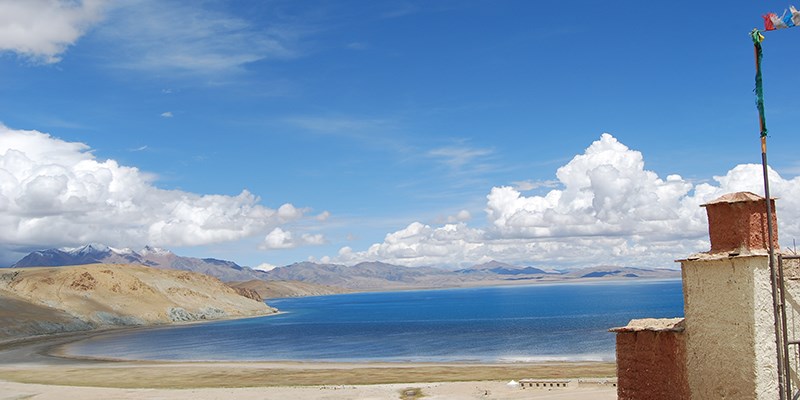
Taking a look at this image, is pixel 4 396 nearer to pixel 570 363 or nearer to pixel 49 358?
→ pixel 49 358

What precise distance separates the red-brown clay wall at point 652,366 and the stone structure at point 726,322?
34mm

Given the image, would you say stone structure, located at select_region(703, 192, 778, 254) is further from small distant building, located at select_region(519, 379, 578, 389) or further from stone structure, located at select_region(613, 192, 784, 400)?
small distant building, located at select_region(519, 379, 578, 389)

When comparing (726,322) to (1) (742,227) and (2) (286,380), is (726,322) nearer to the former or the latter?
(1) (742,227)

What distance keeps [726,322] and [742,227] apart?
9.75ft

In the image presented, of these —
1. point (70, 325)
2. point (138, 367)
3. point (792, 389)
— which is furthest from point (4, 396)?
point (70, 325)

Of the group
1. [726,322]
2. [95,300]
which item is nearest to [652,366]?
[726,322]

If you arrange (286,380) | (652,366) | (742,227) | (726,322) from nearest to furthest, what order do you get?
(726,322)
(742,227)
(652,366)
(286,380)

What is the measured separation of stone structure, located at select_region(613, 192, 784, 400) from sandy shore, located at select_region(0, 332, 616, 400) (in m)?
17.2

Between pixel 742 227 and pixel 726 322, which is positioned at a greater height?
pixel 742 227

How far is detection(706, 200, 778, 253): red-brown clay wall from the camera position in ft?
70.7

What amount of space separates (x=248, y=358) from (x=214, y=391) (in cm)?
3156

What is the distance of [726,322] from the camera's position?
2145 centimetres

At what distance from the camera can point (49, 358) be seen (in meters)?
83.5

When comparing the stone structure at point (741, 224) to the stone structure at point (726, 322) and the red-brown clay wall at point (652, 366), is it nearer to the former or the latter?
the stone structure at point (726, 322)
